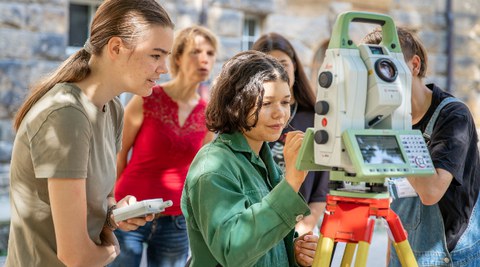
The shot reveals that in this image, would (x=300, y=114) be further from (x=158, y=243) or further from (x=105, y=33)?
(x=105, y=33)

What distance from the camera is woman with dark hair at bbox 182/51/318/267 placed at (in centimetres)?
180

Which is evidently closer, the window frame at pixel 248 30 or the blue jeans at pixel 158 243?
the blue jeans at pixel 158 243

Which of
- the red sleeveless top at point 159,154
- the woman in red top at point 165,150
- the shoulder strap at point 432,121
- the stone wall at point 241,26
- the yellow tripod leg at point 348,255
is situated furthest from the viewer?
the stone wall at point 241,26

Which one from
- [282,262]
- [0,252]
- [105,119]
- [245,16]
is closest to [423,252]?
[282,262]

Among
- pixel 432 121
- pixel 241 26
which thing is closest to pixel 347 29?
pixel 432 121

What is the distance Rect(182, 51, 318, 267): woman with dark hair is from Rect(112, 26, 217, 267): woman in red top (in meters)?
1.20

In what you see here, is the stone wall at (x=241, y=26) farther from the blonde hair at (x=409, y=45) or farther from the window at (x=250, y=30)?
the blonde hair at (x=409, y=45)

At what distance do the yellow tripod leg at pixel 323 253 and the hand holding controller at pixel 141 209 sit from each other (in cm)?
42

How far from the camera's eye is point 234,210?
183cm

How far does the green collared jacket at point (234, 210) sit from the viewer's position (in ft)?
5.87

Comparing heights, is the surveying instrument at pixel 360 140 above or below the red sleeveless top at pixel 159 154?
above

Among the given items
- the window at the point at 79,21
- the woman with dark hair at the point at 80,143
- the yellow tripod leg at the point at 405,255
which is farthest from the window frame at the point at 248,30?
the yellow tripod leg at the point at 405,255

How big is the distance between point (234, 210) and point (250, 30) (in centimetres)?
606

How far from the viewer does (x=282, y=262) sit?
203 centimetres
